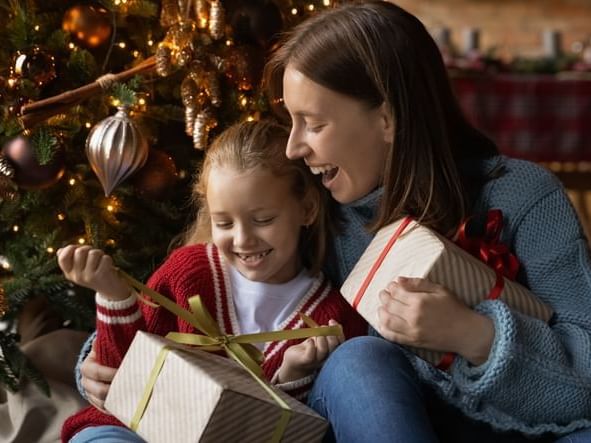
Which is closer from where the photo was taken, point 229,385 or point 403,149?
point 229,385

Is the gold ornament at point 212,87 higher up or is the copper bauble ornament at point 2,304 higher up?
the gold ornament at point 212,87

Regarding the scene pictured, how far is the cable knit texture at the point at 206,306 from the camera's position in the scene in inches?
57.0

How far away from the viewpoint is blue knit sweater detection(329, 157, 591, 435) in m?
1.29

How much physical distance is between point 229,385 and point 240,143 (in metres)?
0.47

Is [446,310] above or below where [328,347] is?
above

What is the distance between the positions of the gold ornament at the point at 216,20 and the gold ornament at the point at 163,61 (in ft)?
0.34

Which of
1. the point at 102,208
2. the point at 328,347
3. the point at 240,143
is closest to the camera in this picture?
the point at 328,347

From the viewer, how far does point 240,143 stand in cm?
154

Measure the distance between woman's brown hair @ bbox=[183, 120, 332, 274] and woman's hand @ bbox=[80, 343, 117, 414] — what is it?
310 mm

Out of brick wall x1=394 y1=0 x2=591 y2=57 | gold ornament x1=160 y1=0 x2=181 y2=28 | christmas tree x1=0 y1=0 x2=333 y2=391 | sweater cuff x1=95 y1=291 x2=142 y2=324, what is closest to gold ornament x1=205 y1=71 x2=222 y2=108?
christmas tree x1=0 y1=0 x2=333 y2=391

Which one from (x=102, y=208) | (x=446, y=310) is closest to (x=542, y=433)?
(x=446, y=310)

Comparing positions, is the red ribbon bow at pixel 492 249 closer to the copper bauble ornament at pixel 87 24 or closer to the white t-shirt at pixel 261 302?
the white t-shirt at pixel 261 302

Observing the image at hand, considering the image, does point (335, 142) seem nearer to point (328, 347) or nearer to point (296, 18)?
point (328, 347)

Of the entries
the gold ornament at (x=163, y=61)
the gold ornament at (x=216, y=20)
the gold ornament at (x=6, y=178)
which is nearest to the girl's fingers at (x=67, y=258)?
the gold ornament at (x=6, y=178)
